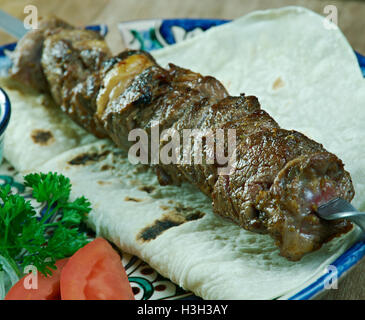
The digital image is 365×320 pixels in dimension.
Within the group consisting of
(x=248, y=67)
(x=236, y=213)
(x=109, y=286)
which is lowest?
(x=109, y=286)

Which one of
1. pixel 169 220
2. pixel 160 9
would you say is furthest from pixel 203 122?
pixel 160 9

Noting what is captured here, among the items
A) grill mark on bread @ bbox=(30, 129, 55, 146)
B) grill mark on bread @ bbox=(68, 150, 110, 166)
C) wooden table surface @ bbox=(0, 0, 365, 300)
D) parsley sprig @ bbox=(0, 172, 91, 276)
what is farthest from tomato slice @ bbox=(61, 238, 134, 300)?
wooden table surface @ bbox=(0, 0, 365, 300)

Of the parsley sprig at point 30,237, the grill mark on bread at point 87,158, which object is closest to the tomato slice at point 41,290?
the parsley sprig at point 30,237

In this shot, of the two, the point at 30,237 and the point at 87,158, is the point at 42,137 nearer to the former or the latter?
the point at 87,158

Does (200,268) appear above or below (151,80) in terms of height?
below

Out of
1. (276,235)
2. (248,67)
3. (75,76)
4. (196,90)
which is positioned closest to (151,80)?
(196,90)

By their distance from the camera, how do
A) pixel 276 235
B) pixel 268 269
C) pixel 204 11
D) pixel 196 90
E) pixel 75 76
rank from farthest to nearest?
pixel 204 11 → pixel 75 76 → pixel 196 90 → pixel 268 269 → pixel 276 235

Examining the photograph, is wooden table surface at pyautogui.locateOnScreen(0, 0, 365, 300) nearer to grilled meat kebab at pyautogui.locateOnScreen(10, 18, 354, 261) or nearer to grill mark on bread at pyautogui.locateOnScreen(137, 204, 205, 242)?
grilled meat kebab at pyautogui.locateOnScreen(10, 18, 354, 261)

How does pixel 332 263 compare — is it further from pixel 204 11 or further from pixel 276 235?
pixel 204 11
